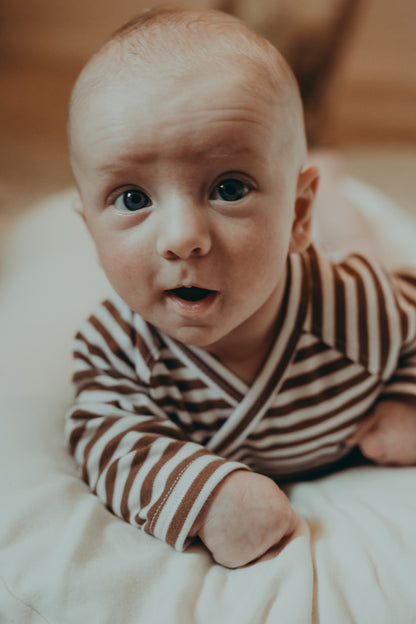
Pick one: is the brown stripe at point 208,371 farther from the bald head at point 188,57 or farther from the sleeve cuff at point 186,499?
the bald head at point 188,57

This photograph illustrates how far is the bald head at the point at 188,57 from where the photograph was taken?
20.9 inches

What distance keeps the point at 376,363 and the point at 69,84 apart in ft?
5.14

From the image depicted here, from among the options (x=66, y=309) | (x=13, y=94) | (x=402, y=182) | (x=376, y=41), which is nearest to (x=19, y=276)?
(x=66, y=309)

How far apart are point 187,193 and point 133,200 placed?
50 millimetres

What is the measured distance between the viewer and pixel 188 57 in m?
0.53

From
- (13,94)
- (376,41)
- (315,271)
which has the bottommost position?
(315,271)

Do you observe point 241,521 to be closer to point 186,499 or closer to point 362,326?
point 186,499

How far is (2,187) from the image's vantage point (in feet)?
5.08

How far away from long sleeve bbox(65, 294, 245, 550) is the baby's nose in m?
0.18

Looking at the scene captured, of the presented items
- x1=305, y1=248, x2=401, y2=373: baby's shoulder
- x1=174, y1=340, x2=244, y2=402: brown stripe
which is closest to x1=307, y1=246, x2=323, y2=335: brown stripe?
x1=305, y1=248, x2=401, y2=373: baby's shoulder

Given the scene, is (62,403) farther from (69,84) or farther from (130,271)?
(69,84)

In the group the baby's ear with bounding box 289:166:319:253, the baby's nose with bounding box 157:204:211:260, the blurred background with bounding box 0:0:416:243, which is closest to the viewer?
the baby's nose with bounding box 157:204:211:260

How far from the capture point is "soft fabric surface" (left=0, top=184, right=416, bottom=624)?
55 cm

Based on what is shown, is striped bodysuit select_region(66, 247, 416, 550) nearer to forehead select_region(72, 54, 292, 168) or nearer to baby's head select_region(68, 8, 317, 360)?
baby's head select_region(68, 8, 317, 360)
